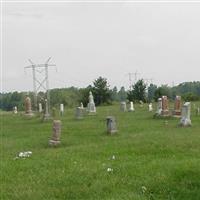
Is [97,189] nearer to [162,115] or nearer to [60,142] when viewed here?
[60,142]

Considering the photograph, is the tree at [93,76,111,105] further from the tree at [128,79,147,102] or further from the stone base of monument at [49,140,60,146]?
the stone base of monument at [49,140,60,146]

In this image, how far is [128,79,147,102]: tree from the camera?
63.0 meters

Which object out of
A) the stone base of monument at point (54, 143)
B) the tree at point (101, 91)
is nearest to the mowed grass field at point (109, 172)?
the stone base of monument at point (54, 143)

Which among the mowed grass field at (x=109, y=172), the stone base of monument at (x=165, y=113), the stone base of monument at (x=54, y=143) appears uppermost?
the stone base of monument at (x=165, y=113)

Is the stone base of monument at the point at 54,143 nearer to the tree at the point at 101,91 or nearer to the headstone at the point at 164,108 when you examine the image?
the headstone at the point at 164,108

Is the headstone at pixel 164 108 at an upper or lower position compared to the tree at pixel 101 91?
lower

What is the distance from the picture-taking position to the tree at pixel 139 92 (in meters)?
63.0

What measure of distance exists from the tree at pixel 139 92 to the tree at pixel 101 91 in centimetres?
323

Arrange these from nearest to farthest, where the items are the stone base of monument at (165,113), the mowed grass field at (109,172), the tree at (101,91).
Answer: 1. the mowed grass field at (109,172)
2. the stone base of monument at (165,113)
3. the tree at (101,91)

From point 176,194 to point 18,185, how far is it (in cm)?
350

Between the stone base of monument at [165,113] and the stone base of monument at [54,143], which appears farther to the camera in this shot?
the stone base of monument at [165,113]

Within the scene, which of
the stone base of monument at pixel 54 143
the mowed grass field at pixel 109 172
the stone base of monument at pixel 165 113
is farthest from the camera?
the stone base of monument at pixel 165 113

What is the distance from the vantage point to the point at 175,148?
13648mm

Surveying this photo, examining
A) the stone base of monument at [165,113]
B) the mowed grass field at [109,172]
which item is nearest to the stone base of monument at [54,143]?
the mowed grass field at [109,172]
